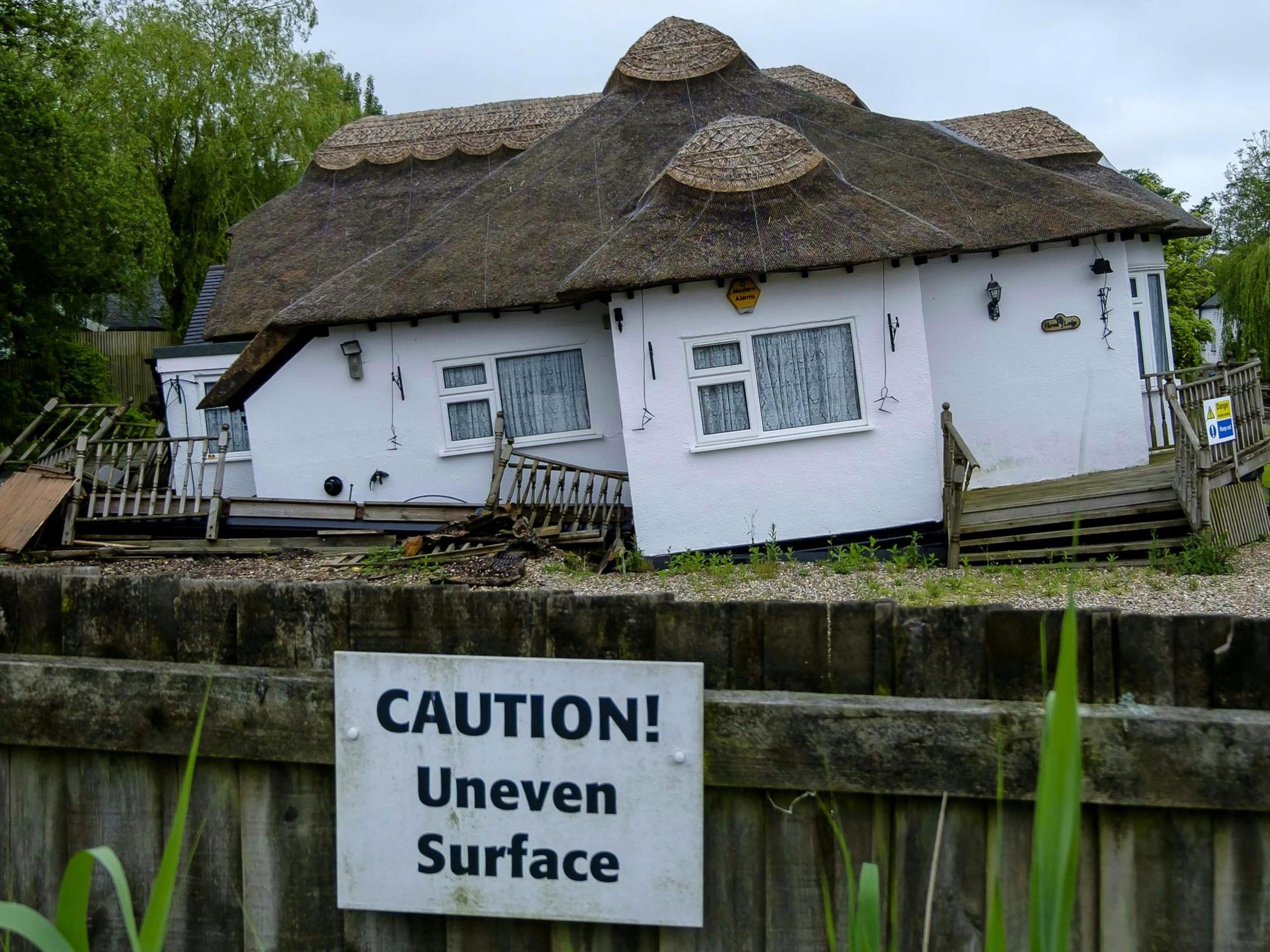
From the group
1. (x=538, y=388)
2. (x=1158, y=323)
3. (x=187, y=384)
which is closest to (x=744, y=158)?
(x=538, y=388)

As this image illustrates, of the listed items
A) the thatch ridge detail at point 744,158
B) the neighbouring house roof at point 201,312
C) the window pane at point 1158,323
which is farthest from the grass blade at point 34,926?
the neighbouring house roof at point 201,312

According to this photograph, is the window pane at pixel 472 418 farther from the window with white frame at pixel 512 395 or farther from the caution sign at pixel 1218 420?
the caution sign at pixel 1218 420

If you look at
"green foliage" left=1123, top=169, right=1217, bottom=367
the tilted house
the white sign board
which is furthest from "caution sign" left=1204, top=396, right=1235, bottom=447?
"green foliage" left=1123, top=169, right=1217, bottom=367

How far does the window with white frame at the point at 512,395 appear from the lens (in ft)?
48.6

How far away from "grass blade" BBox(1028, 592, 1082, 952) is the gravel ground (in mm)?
8069

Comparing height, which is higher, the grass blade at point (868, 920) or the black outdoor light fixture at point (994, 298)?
the black outdoor light fixture at point (994, 298)

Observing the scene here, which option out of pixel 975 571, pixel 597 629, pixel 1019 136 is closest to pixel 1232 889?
pixel 597 629

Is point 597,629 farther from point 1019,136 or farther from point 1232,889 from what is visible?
point 1019,136

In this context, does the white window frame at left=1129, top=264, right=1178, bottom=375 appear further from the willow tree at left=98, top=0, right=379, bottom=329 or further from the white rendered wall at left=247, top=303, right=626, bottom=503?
the willow tree at left=98, top=0, right=379, bottom=329

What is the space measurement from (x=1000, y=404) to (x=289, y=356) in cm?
902

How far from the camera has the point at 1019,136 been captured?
18766 millimetres

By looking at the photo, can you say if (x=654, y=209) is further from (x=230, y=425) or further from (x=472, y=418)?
(x=230, y=425)

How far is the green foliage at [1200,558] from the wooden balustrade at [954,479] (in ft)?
6.17

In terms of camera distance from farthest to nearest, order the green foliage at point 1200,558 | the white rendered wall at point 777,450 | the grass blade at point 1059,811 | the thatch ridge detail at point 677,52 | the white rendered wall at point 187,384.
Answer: the white rendered wall at point 187,384 < the thatch ridge detail at point 677,52 < the white rendered wall at point 777,450 < the green foliage at point 1200,558 < the grass blade at point 1059,811
